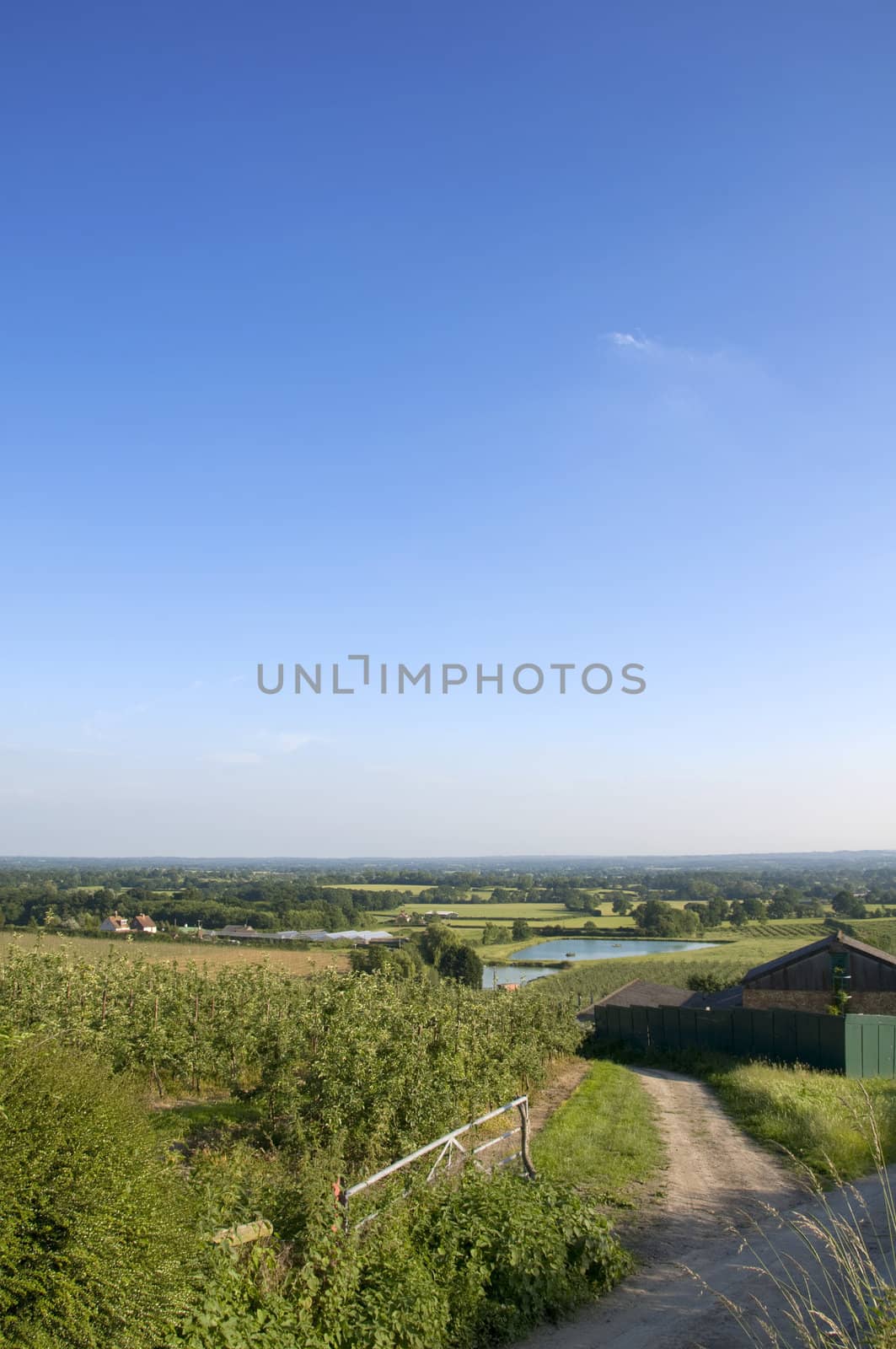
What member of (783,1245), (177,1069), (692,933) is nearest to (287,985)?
(177,1069)

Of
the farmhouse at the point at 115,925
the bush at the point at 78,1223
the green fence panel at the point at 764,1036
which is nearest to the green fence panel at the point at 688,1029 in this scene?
the green fence panel at the point at 764,1036

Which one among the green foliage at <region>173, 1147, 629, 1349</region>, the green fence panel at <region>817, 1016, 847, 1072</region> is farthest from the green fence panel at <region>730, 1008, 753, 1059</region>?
the green foliage at <region>173, 1147, 629, 1349</region>

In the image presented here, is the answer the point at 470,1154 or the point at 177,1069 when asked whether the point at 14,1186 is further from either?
the point at 177,1069

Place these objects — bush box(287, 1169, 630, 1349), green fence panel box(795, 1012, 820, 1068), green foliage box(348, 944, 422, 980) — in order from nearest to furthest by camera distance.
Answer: bush box(287, 1169, 630, 1349) < green fence panel box(795, 1012, 820, 1068) < green foliage box(348, 944, 422, 980)

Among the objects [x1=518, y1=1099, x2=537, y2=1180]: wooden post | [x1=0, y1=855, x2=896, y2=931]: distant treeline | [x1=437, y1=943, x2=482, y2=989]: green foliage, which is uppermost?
A: [x1=518, y1=1099, x2=537, y2=1180]: wooden post

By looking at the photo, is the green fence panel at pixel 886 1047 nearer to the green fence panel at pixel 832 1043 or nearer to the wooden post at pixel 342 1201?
the green fence panel at pixel 832 1043

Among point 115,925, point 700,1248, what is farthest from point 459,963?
point 700,1248

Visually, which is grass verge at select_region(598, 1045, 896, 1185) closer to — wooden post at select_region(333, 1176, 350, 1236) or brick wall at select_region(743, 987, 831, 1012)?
brick wall at select_region(743, 987, 831, 1012)
